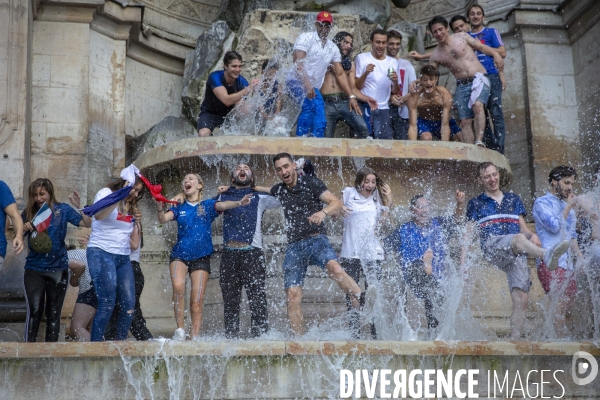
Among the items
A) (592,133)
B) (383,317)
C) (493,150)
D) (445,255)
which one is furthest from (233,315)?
(592,133)

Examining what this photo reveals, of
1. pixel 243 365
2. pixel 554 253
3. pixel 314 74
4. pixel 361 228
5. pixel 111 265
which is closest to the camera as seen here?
pixel 243 365

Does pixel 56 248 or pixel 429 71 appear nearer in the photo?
pixel 56 248

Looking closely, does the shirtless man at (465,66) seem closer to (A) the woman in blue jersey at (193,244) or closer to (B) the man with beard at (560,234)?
(B) the man with beard at (560,234)

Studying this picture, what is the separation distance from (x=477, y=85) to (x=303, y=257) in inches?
163

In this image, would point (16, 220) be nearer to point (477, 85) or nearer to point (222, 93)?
point (222, 93)

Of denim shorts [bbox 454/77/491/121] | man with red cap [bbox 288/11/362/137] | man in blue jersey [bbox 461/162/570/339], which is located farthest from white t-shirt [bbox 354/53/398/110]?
man in blue jersey [bbox 461/162/570/339]

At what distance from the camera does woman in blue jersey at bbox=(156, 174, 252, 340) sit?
29.1ft

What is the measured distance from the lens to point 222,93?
37.1ft

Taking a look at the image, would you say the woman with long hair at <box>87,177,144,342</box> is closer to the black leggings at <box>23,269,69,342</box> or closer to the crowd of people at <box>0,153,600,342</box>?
the crowd of people at <box>0,153,600,342</box>

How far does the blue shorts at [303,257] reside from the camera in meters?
8.72

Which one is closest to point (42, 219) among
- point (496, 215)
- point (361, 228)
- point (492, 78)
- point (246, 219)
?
point (246, 219)

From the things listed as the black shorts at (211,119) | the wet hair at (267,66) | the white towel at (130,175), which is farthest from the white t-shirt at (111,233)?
the wet hair at (267,66)

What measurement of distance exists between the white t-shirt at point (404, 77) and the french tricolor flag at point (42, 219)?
4586mm

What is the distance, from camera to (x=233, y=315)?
8.96 metres
